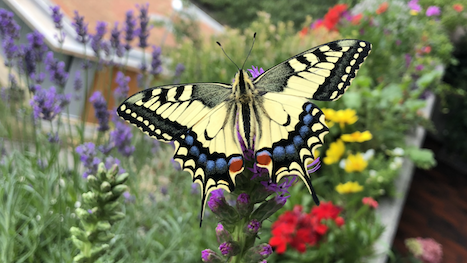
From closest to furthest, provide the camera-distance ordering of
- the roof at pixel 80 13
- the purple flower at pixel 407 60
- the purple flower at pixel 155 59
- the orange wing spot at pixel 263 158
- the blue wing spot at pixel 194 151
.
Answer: the orange wing spot at pixel 263 158 → the blue wing spot at pixel 194 151 → the purple flower at pixel 155 59 → the purple flower at pixel 407 60 → the roof at pixel 80 13

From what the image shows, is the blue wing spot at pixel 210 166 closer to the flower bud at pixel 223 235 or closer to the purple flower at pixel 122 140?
the flower bud at pixel 223 235

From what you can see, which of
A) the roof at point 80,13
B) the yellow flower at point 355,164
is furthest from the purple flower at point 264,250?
the roof at point 80,13

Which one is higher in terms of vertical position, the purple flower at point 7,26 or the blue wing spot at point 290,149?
the purple flower at point 7,26

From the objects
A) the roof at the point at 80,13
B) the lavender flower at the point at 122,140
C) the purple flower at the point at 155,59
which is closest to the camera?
the lavender flower at the point at 122,140

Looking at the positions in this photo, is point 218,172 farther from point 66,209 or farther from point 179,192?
point 179,192

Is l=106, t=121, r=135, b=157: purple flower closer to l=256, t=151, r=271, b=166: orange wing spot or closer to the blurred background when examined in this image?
the blurred background

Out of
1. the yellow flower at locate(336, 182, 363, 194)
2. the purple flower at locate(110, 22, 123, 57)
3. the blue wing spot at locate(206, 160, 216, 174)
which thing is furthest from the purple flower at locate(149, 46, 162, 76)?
the yellow flower at locate(336, 182, 363, 194)

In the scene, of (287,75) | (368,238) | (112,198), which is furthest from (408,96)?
(112,198)
